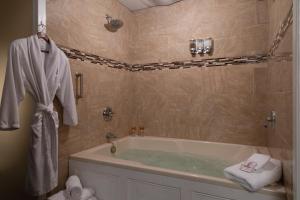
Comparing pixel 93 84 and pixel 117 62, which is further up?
pixel 117 62

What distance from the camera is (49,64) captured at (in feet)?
5.49

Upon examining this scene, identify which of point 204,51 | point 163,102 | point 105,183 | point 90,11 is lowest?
point 105,183

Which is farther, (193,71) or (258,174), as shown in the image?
(193,71)

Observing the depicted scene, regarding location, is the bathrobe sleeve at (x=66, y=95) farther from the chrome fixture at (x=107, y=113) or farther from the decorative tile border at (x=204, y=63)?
the decorative tile border at (x=204, y=63)

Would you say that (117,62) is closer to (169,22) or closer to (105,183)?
(169,22)

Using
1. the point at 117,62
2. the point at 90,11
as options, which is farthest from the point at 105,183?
the point at 90,11

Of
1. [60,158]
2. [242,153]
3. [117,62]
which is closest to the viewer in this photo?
[60,158]

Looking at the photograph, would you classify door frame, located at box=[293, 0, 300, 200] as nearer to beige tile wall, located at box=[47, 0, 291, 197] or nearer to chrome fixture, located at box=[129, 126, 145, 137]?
beige tile wall, located at box=[47, 0, 291, 197]

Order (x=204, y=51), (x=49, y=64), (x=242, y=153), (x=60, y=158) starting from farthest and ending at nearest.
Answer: (x=204, y=51), (x=242, y=153), (x=60, y=158), (x=49, y=64)

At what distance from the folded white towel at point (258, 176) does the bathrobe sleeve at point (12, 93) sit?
5.18 ft

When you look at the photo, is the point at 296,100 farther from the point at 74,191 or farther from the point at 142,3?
the point at 142,3

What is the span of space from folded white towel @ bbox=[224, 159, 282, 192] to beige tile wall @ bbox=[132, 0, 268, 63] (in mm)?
1457

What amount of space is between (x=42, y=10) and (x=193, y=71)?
5.94 ft

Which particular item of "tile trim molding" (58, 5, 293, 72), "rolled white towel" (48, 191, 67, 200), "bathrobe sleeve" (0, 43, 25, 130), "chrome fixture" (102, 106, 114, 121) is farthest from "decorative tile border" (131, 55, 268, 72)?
"rolled white towel" (48, 191, 67, 200)
